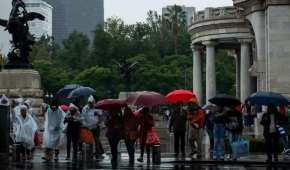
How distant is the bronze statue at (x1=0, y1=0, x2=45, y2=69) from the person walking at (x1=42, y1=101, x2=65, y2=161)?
14130 millimetres

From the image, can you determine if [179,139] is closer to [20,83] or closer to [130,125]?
[130,125]

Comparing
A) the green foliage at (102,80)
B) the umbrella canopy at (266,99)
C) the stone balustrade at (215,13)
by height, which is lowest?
the umbrella canopy at (266,99)

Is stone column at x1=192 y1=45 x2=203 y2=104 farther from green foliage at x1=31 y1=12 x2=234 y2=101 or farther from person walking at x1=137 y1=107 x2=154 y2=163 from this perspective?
person walking at x1=137 y1=107 x2=154 y2=163

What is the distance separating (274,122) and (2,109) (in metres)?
7.82

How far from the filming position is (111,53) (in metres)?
98.2

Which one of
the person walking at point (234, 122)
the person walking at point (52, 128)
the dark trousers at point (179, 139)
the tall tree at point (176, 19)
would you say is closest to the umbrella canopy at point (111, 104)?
the person walking at point (52, 128)

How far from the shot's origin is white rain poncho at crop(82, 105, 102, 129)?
2291cm

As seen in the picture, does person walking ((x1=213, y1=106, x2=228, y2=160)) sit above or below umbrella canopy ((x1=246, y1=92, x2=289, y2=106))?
below

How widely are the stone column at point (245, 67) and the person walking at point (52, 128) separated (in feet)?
104

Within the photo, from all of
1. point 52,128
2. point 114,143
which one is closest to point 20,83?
point 52,128

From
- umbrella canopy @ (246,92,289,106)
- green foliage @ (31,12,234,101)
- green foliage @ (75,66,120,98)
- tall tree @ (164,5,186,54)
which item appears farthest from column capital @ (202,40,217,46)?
tall tree @ (164,5,186,54)

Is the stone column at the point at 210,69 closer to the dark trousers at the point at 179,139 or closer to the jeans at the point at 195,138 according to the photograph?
the dark trousers at the point at 179,139

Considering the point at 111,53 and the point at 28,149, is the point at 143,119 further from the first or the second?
the point at 111,53

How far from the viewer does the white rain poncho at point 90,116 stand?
75.2 ft
